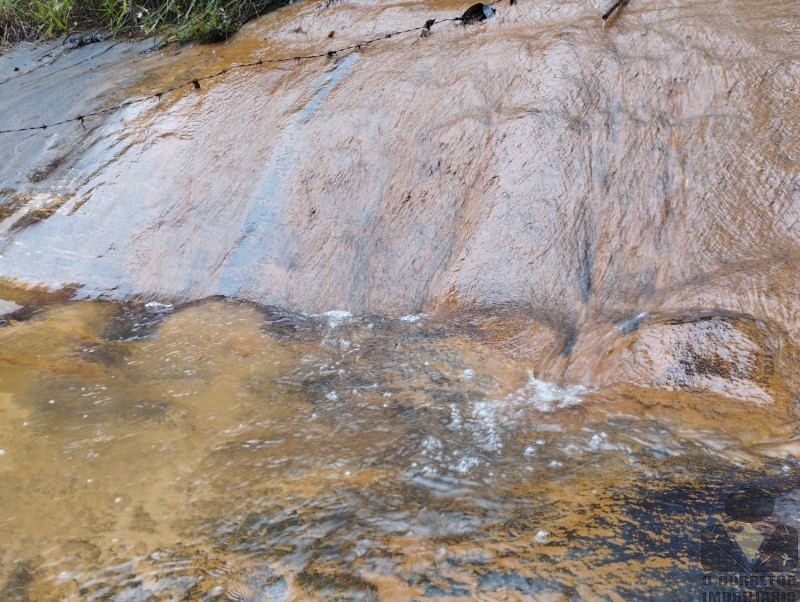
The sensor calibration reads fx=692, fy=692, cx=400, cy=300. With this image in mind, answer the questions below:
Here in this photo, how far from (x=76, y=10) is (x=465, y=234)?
564cm

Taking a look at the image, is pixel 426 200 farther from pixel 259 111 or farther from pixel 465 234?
pixel 259 111

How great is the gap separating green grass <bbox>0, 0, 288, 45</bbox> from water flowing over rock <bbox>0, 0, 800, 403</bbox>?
945 millimetres

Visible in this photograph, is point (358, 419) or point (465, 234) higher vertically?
point (465, 234)

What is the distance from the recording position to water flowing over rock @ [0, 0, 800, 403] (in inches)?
127

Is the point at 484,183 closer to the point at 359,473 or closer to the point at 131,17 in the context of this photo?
the point at 359,473

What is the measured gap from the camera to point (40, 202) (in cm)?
484

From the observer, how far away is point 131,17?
6.83 meters

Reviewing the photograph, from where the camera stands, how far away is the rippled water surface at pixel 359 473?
1.96 m

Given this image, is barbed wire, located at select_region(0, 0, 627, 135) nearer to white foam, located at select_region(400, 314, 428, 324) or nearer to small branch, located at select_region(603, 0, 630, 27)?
small branch, located at select_region(603, 0, 630, 27)

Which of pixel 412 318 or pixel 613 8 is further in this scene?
pixel 613 8

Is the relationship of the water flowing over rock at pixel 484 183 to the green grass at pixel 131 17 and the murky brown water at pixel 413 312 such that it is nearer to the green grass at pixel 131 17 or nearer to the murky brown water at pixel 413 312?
the murky brown water at pixel 413 312

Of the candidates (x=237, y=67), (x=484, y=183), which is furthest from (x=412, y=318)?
(x=237, y=67)

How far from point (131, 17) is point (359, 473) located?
20.0 ft

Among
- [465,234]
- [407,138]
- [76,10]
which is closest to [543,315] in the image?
[465,234]
